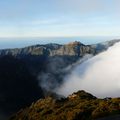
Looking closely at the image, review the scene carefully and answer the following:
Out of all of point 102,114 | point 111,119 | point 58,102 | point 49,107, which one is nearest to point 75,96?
point 58,102

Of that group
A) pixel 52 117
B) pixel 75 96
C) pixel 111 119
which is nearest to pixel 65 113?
pixel 52 117

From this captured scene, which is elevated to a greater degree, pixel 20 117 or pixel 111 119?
pixel 111 119

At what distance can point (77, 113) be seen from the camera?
282 feet

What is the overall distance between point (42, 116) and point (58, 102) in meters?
15.2

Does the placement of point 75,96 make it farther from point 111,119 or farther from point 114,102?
point 111,119

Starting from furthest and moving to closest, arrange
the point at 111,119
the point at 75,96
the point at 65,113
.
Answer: the point at 75,96
the point at 65,113
the point at 111,119

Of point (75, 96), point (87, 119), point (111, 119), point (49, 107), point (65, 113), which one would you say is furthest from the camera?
point (75, 96)

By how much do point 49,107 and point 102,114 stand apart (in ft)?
89.7

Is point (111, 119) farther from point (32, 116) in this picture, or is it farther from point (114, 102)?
point (32, 116)

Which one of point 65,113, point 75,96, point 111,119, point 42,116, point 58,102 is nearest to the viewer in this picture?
point 111,119

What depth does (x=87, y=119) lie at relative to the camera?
8081 cm

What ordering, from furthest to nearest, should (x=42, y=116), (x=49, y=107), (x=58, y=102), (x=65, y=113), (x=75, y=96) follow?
(x=75, y=96) < (x=58, y=102) < (x=49, y=107) < (x=42, y=116) < (x=65, y=113)

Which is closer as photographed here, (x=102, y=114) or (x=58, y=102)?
(x=102, y=114)

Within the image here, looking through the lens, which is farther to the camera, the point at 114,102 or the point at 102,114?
the point at 114,102
